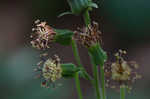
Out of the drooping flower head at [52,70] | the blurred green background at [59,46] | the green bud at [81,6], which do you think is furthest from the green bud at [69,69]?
the blurred green background at [59,46]

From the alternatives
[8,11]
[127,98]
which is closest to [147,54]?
[127,98]

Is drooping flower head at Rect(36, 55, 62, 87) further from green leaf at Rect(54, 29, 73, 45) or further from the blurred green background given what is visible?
the blurred green background

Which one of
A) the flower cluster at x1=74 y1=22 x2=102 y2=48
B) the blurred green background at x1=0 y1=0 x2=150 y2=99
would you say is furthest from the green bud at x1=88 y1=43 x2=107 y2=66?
the blurred green background at x1=0 y1=0 x2=150 y2=99

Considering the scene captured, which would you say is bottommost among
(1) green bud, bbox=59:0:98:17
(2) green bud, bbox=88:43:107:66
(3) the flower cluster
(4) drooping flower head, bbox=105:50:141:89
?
(4) drooping flower head, bbox=105:50:141:89

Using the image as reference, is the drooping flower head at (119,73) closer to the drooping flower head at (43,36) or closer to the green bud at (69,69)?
the green bud at (69,69)

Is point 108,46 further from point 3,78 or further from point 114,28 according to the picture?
point 3,78
